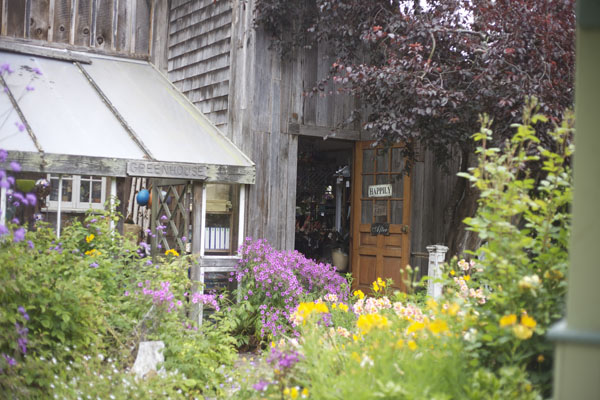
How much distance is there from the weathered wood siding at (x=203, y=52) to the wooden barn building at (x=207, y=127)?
3 centimetres

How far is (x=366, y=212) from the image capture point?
9703 millimetres

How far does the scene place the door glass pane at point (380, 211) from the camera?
9445 mm

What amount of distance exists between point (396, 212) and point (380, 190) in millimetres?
404

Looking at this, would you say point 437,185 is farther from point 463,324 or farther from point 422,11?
point 463,324

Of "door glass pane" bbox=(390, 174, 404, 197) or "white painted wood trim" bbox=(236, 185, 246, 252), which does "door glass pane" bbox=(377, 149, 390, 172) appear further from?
"white painted wood trim" bbox=(236, 185, 246, 252)

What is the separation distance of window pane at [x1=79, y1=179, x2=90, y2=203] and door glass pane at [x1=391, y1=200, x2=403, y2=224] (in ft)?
16.0

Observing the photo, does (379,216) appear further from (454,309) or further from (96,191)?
(454,309)

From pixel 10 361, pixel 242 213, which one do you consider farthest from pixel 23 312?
pixel 242 213

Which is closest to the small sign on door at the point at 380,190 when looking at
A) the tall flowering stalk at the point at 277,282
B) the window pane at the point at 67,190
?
the tall flowering stalk at the point at 277,282

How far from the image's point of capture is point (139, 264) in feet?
20.4

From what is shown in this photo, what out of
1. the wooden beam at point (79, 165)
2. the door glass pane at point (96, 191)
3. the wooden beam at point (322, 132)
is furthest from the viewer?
the door glass pane at point (96, 191)

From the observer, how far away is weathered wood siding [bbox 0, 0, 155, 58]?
9.69m

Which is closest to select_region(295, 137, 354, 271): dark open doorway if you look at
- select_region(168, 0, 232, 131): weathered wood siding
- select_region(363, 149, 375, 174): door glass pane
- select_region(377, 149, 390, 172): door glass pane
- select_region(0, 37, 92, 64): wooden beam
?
select_region(363, 149, 375, 174): door glass pane

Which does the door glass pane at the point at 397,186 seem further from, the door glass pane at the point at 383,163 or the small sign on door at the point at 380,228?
the small sign on door at the point at 380,228
